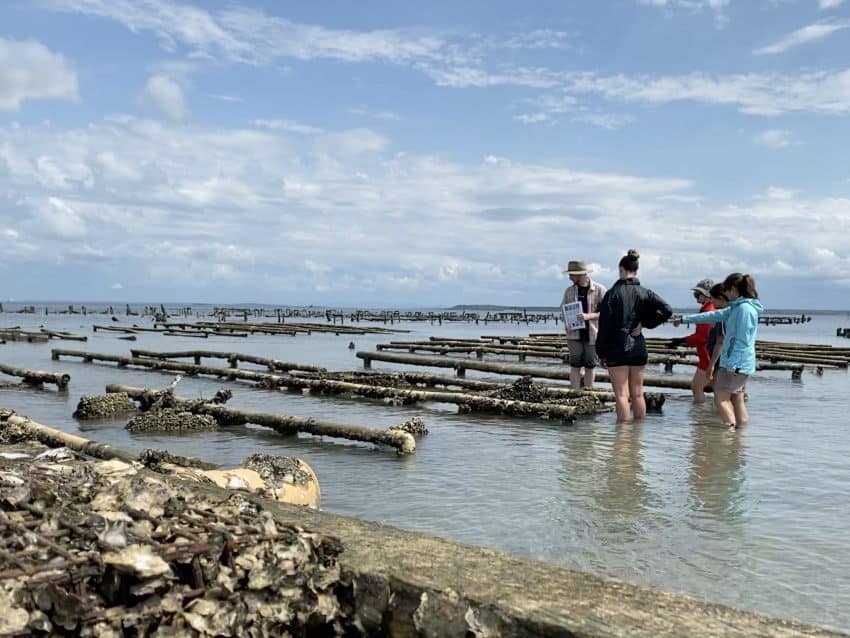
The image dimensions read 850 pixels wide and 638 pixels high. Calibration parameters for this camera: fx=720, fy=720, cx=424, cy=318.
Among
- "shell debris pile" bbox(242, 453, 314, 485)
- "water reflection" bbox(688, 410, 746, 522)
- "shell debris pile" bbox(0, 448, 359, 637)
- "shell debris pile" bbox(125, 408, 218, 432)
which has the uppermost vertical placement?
"shell debris pile" bbox(0, 448, 359, 637)

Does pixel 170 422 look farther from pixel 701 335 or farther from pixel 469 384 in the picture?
pixel 701 335

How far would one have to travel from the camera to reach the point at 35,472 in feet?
12.2

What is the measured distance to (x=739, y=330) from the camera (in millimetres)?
8602

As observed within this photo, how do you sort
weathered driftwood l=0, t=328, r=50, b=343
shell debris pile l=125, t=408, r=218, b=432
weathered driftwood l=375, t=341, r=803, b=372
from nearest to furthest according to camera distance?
shell debris pile l=125, t=408, r=218, b=432
weathered driftwood l=375, t=341, r=803, b=372
weathered driftwood l=0, t=328, r=50, b=343

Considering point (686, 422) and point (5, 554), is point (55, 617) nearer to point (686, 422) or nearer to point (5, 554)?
point (5, 554)

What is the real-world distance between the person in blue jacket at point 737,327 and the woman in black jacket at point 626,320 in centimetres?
46

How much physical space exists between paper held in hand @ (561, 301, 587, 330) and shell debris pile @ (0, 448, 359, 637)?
8486mm

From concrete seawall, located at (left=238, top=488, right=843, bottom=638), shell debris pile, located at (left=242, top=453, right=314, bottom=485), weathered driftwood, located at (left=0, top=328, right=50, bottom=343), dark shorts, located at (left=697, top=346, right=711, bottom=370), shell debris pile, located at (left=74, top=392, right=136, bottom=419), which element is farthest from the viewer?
weathered driftwood, located at (left=0, top=328, right=50, bottom=343)

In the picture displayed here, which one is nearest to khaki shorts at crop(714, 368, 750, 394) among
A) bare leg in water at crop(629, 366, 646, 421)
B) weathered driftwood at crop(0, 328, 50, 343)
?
bare leg in water at crop(629, 366, 646, 421)

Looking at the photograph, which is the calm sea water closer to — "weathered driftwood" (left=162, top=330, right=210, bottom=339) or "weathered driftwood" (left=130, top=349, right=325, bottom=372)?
"weathered driftwood" (left=130, top=349, right=325, bottom=372)

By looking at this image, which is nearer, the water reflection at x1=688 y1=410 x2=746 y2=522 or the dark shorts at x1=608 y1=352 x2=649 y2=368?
the water reflection at x1=688 y1=410 x2=746 y2=522

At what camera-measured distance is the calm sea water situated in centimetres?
437

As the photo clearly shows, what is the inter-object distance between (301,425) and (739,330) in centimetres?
558

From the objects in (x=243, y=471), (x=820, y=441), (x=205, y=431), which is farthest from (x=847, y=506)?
(x=205, y=431)
